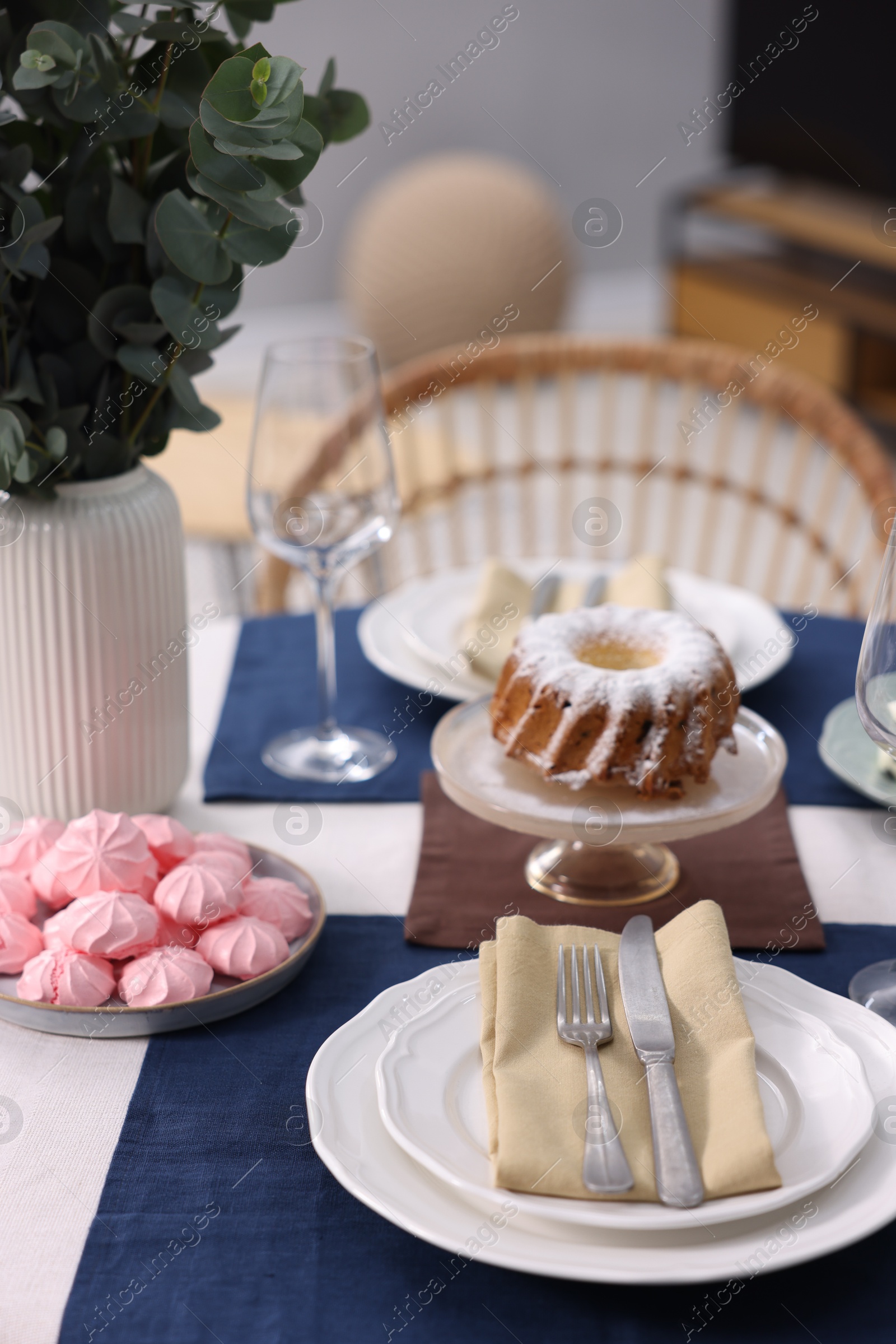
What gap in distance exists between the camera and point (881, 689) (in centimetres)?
68

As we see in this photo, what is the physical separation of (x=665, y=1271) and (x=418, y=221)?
3975 millimetres

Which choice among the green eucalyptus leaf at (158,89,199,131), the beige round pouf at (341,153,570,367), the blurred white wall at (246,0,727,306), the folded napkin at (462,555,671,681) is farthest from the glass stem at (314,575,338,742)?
the blurred white wall at (246,0,727,306)

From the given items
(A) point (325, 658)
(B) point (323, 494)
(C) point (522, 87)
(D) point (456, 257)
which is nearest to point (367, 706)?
(A) point (325, 658)

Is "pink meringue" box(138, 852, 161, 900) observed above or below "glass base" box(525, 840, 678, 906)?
above

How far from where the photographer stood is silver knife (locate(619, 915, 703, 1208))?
50 centimetres

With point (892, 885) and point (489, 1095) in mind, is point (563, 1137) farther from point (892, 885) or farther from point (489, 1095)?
point (892, 885)

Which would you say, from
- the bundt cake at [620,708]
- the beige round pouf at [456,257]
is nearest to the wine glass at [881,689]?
the bundt cake at [620,708]

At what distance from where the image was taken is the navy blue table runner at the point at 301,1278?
19.3 inches

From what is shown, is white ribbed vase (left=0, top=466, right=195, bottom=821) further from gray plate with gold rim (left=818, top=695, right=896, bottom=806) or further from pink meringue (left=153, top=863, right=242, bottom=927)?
gray plate with gold rim (left=818, top=695, right=896, bottom=806)

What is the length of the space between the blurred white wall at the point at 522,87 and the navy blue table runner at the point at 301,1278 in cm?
421

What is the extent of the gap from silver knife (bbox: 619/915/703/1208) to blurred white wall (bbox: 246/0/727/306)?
4.14m

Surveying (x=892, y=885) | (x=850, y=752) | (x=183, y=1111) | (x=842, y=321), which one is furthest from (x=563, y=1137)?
(x=842, y=321)

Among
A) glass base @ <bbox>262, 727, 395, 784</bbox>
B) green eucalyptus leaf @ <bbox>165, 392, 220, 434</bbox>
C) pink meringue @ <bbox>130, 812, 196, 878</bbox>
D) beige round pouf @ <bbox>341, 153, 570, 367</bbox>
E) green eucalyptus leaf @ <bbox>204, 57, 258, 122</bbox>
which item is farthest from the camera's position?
beige round pouf @ <bbox>341, 153, 570, 367</bbox>

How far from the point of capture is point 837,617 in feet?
3.91
